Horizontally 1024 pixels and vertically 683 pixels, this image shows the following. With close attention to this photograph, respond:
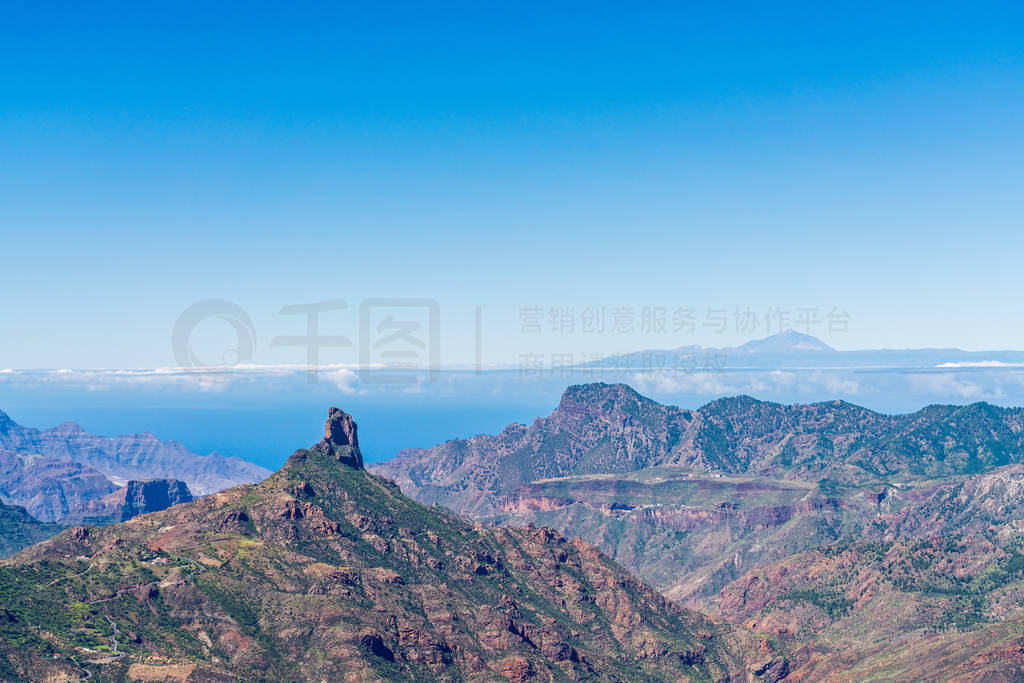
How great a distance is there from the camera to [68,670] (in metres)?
198

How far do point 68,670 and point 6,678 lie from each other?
12.0 meters

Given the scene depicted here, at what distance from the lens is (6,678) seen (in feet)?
620
